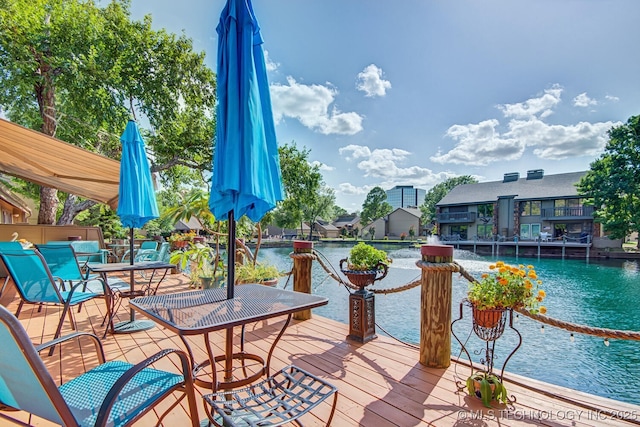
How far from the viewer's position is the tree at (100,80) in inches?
288

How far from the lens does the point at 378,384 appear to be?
2418 mm

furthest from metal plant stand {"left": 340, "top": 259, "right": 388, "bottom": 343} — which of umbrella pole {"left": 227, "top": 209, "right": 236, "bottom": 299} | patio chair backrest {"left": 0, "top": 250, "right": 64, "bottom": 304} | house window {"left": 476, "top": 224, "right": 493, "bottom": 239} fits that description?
house window {"left": 476, "top": 224, "right": 493, "bottom": 239}

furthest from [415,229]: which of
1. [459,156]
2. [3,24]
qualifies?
[3,24]

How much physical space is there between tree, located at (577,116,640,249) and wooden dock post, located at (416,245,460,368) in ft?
80.0

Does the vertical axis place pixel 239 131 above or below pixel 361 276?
above

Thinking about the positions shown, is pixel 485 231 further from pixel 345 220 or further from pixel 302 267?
pixel 345 220

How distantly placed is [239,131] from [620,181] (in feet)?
90.6

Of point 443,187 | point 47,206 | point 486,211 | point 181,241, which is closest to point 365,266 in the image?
point 181,241

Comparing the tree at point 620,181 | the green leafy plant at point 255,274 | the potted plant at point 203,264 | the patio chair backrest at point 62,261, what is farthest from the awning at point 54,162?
the tree at point 620,181

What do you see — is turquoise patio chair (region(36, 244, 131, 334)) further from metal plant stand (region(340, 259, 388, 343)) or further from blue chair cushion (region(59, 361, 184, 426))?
metal plant stand (region(340, 259, 388, 343))

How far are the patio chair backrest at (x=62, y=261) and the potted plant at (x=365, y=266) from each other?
310 centimetres

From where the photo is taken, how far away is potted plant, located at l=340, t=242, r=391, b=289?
332 cm

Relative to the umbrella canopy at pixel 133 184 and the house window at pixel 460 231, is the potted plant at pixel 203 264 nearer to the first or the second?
the umbrella canopy at pixel 133 184

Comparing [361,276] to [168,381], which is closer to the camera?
[168,381]
